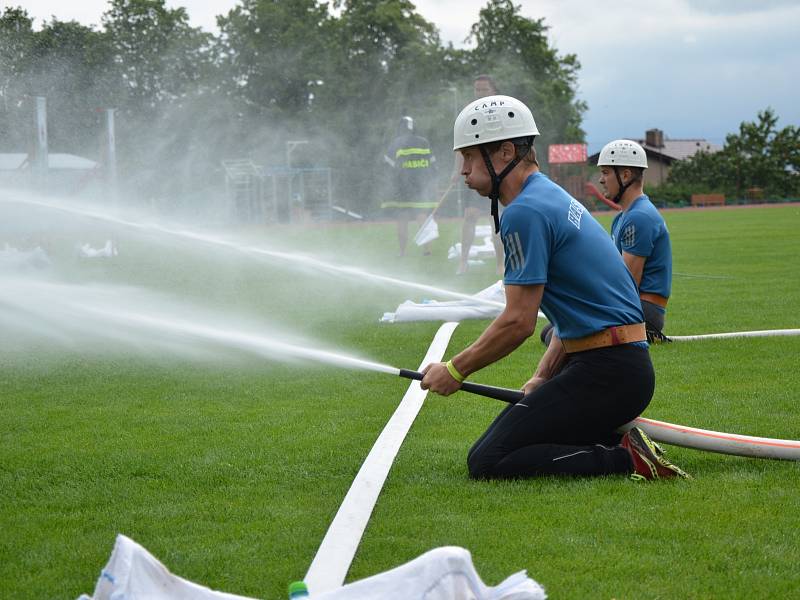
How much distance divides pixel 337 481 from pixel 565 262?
58.9 inches

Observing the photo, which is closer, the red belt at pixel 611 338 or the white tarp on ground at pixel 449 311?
the red belt at pixel 611 338

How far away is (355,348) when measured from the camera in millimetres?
9227

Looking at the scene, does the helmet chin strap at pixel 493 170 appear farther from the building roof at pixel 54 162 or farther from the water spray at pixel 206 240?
the building roof at pixel 54 162

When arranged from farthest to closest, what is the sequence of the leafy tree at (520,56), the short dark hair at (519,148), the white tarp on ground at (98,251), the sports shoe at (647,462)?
the leafy tree at (520,56), the white tarp on ground at (98,251), the short dark hair at (519,148), the sports shoe at (647,462)

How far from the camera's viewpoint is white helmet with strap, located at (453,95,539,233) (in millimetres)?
4934

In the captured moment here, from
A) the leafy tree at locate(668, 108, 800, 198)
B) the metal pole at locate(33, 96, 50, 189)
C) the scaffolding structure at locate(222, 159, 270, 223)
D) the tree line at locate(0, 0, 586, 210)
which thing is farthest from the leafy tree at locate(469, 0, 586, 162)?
the metal pole at locate(33, 96, 50, 189)

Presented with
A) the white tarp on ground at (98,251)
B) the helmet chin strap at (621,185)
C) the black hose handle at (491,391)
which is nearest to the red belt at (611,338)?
the black hose handle at (491,391)

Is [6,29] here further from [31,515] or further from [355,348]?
[31,515]

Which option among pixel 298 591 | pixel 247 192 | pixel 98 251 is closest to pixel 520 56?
pixel 247 192

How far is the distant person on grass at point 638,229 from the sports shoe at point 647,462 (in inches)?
143

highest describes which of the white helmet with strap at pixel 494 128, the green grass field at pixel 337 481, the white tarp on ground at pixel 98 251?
the white helmet with strap at pixel 494 128

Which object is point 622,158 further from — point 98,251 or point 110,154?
point 98,251

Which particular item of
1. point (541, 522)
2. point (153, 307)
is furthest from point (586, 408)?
point (153, 307)

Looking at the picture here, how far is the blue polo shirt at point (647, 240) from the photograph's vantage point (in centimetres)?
831
